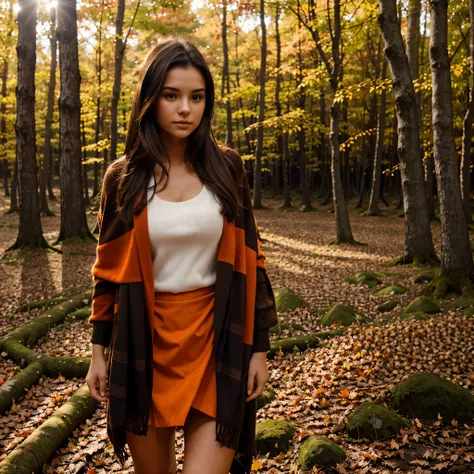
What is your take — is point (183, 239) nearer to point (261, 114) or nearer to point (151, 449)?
point (151, 449)

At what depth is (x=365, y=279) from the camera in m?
Result: 10.0

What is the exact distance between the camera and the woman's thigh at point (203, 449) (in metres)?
2.00

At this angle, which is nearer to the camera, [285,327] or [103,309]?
[103,309]

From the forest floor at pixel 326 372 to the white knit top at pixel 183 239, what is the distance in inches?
95.6

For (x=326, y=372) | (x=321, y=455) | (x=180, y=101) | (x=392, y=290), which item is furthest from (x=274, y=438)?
(x=392, y=290)

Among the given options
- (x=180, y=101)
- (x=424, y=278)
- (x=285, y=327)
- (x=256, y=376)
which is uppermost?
(x=180, y=101)

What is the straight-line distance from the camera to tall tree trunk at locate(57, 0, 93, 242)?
486 inches

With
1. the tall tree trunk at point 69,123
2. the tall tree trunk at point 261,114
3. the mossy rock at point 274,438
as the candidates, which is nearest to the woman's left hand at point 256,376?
the mossy rock at point 274,438

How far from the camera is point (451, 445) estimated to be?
400 centimetres

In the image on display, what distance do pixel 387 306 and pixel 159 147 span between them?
685 centimetres

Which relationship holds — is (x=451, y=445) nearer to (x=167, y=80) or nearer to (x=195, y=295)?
(x=195, y=295)

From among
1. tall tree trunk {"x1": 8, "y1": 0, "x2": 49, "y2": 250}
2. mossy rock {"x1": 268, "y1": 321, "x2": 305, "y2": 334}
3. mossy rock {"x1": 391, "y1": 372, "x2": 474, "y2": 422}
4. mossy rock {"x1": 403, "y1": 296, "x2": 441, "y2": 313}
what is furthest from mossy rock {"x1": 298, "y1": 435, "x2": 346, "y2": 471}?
tall tree trunk {"x1": 8, "y1": 0, "x2": 49, "y2": 250}

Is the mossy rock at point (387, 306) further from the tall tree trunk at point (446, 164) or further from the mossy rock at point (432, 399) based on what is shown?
the mossy rock at point (432, 399)

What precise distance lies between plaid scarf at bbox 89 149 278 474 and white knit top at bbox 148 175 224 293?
49 mm
